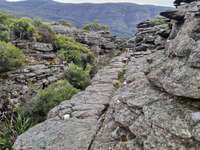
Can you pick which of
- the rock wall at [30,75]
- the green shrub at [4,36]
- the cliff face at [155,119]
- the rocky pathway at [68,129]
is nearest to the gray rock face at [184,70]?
the cliff face at [155,119]

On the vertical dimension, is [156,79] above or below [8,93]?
above

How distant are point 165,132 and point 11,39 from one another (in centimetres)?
2030

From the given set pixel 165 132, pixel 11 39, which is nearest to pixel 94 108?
pixel 165 132

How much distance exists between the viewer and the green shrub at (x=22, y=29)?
17.5 metres

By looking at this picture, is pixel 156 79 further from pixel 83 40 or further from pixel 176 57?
pixel 83 40

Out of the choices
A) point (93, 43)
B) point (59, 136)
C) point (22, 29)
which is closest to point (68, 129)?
point (59, 136)

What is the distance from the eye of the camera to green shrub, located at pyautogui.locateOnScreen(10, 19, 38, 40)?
17.5m

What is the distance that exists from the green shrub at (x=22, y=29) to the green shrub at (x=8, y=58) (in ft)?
22.8

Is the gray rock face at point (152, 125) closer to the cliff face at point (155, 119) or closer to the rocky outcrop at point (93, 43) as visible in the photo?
the cliff face at point (155, 119)

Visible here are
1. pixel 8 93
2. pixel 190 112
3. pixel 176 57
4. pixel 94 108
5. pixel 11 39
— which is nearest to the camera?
pixel 190 112

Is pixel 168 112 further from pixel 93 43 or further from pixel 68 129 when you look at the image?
pixel 93 43

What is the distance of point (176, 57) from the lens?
321 cm

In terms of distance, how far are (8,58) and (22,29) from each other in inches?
333

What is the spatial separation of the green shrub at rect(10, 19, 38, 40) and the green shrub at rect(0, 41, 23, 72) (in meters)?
6.96
